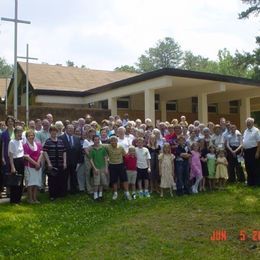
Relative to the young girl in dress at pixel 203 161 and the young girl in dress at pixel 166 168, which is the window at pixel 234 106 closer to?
the young girl in dress at pixel 203 161

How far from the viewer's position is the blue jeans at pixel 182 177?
10.6m

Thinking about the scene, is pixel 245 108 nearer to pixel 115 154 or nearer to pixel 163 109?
pixel 163 109

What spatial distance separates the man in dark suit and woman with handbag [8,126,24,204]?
1135mm

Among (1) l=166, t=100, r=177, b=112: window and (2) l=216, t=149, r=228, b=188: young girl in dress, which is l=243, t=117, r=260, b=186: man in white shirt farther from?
(1) l=166, t=100, r=177, b=112: window

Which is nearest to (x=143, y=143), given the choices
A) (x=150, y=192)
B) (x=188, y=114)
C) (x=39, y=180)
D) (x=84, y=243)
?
(x=150, y=192)

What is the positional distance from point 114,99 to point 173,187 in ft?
42.9

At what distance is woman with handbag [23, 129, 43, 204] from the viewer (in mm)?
9727

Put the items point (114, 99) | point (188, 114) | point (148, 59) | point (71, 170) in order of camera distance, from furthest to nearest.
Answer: point (148, 59) < point (188, 114) < point (114, 99) < point (71, 170)

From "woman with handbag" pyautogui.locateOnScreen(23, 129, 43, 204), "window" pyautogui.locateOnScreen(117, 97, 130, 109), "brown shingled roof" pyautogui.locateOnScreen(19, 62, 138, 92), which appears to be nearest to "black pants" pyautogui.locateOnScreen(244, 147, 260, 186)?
"woman with handbag" pyautogui.locateOnScreen(23, 129, 43, 204)

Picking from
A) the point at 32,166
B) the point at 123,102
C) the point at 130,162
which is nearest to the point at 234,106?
the point at 123,102

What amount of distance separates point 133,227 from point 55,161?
2997mm

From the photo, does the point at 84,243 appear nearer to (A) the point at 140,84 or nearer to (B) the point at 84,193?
(B) the point at 84,193

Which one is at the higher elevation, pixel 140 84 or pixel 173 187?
pixel 140 84

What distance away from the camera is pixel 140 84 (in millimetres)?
20734
